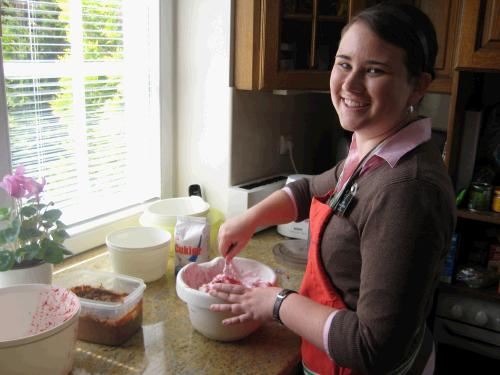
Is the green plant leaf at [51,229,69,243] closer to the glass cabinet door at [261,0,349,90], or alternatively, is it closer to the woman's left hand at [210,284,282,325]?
the woman's left hand at [210,284,282,325]

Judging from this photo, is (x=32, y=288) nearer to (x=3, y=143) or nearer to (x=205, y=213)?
(x=3, y=143)

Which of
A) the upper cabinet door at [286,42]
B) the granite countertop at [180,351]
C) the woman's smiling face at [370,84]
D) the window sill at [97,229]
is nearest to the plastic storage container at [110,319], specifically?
the granite countertop at [180,351]

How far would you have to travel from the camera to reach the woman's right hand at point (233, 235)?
3.98 ft

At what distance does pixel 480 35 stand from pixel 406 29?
0.78 m

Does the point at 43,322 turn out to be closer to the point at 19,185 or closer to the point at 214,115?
the point at 19,185

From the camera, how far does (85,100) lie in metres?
1.55

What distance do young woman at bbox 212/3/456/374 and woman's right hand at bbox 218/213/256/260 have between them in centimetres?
20

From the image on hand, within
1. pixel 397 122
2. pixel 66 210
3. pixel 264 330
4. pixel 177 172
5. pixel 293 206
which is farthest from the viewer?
pixel 177 172

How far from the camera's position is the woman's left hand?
94 centimetres

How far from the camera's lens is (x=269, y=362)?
1.04 meters

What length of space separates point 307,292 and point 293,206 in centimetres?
30

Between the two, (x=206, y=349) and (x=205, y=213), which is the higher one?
(x=205, y=213)

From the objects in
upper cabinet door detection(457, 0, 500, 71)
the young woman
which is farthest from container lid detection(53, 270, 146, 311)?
upper cabinet door detection(457, 0, 500, 71)

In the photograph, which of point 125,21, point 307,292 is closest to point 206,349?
point 307,292
